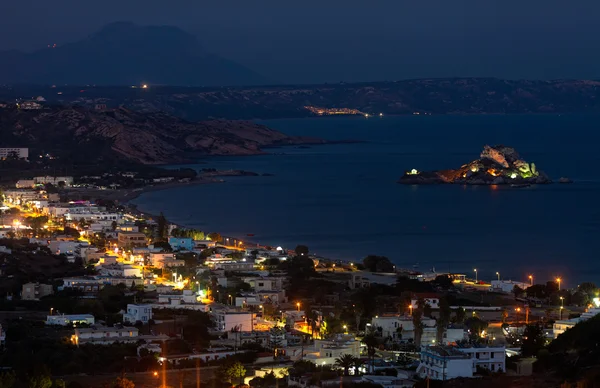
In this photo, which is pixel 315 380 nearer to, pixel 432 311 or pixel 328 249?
pixel 432 311

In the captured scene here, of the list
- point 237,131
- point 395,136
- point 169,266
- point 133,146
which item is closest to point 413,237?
point 169,266

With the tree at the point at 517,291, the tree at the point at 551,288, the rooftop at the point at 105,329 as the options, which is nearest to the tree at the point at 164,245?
the tree at the point at 517,291

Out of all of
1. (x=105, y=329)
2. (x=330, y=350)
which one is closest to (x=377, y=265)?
(x=105, y=329)

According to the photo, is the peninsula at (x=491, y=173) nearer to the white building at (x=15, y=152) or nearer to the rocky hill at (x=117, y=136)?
the rocky hill at (x=117, y=136)

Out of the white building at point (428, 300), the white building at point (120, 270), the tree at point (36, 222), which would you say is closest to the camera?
the white building at point (428, 300)

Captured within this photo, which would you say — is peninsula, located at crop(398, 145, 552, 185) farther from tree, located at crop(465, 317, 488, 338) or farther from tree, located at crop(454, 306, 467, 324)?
tree, located at crop(465, 317, 488, 338)

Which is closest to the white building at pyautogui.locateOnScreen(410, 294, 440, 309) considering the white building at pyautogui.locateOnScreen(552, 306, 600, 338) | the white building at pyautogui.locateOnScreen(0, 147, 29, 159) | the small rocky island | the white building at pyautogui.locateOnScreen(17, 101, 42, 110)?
the white building at pyautogui.locateOnScreen(552, 306, 600, 338)

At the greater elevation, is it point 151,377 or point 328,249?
point 328,249
